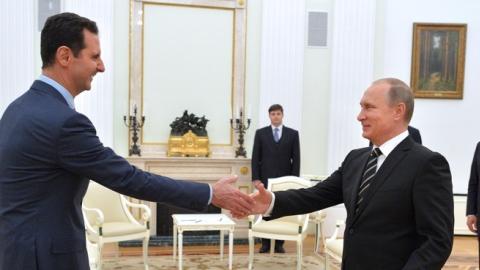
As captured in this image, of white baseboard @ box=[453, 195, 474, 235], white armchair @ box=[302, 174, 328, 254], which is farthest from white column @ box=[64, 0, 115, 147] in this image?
white baseboard @ box=[453, 195, 474, 235]

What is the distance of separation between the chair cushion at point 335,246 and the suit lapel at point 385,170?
9.14 feet

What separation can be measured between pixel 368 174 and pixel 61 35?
57.1 inches

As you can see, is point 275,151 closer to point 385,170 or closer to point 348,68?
point 348,68

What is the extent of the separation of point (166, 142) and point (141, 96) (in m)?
0.79

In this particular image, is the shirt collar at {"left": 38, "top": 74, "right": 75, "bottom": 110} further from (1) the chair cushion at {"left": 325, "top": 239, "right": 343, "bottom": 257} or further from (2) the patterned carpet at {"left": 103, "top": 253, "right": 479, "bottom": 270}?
(2) the patterned carpet at {"left": 103, "top": 253, "right": 479, "bottom": 270}

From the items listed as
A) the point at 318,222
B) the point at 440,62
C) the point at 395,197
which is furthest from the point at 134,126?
the point at 395,197

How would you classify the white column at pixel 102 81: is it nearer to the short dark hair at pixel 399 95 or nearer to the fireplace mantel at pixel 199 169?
the fireplace mantel at pixel 199 169

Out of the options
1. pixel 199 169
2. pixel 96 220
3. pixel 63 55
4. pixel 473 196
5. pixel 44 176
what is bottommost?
pixel 96 220

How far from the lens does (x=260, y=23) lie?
24.8ft

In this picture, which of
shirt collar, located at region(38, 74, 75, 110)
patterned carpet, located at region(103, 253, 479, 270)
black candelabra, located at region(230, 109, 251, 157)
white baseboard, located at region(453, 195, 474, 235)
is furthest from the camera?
white baseboard, located at region(453, 195, 474, 235)

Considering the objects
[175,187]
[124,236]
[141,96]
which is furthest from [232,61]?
[175,187]

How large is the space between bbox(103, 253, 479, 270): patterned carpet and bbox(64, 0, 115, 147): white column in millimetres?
1977

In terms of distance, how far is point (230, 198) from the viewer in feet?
7.68

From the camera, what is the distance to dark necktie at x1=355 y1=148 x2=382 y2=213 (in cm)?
221
